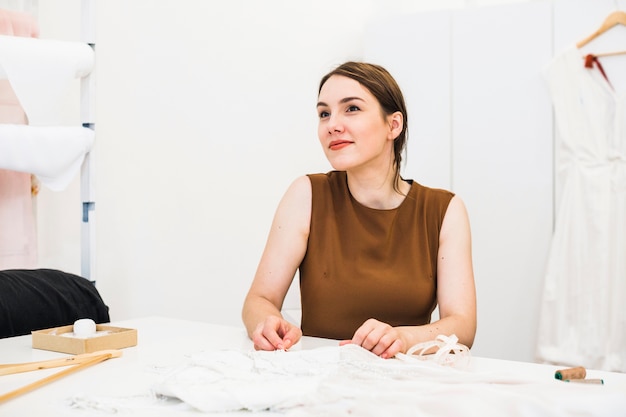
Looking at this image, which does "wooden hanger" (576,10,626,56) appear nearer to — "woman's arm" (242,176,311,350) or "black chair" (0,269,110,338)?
"woman's arm" (242,176,311,350)

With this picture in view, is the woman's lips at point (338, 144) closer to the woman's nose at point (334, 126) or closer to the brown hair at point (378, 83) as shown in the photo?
the woman's nose at point (334, 126)

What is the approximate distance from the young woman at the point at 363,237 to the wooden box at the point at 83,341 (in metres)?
0.31

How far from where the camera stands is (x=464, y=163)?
2812 millimetres

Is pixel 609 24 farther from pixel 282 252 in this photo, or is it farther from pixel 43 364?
pixel 43 364

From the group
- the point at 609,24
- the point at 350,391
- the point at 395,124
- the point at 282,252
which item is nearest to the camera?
the point at 350,391

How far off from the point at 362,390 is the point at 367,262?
780mm

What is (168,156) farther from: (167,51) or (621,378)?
(621,378)

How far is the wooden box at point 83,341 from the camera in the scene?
1222 mm

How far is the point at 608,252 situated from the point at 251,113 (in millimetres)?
1481

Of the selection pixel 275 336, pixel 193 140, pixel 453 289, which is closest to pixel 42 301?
pixel 275 336

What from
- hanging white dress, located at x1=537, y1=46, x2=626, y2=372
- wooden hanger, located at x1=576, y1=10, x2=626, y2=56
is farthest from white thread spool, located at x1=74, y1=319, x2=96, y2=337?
wooden hanger, located at x1=576, y1=10, x2=626, y2=56

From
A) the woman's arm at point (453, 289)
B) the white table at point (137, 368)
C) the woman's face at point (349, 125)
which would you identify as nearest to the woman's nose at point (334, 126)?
the woman's face at point (349, 125)

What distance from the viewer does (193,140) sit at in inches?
104

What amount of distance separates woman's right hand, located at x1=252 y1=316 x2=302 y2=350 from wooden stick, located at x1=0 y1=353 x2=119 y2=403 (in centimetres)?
26
